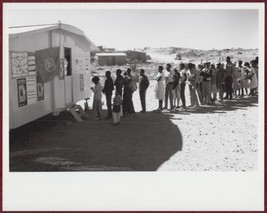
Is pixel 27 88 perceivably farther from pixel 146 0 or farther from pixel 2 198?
pixel 146 0

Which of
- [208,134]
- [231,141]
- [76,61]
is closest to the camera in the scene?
[231,141]

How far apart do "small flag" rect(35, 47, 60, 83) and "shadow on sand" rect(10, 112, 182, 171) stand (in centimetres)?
150

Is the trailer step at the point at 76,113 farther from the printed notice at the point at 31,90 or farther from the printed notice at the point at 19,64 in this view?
the printed notice at the point at 19,64

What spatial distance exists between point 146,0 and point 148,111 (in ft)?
24.1

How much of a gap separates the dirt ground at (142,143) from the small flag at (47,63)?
150 centimetres

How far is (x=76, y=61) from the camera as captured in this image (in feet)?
41.5

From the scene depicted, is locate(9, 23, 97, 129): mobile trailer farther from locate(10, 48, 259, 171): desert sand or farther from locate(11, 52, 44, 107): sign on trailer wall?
locate(10, 48, 259, 171): desert sand

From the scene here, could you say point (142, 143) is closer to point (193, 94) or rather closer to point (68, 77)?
point (68, 77)

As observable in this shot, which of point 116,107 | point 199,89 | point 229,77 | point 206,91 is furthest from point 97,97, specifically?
point 229,77

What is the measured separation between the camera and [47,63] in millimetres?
9602

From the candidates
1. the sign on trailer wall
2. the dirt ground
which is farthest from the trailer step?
the sign on trailer wall

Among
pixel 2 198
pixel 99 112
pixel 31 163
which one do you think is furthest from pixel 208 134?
pixel 2 198

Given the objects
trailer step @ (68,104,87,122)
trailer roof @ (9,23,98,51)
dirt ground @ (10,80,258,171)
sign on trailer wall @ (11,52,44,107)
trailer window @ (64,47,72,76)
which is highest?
trailer roof @ (9,23,98,51)

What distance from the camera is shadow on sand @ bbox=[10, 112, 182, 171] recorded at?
714 cm
